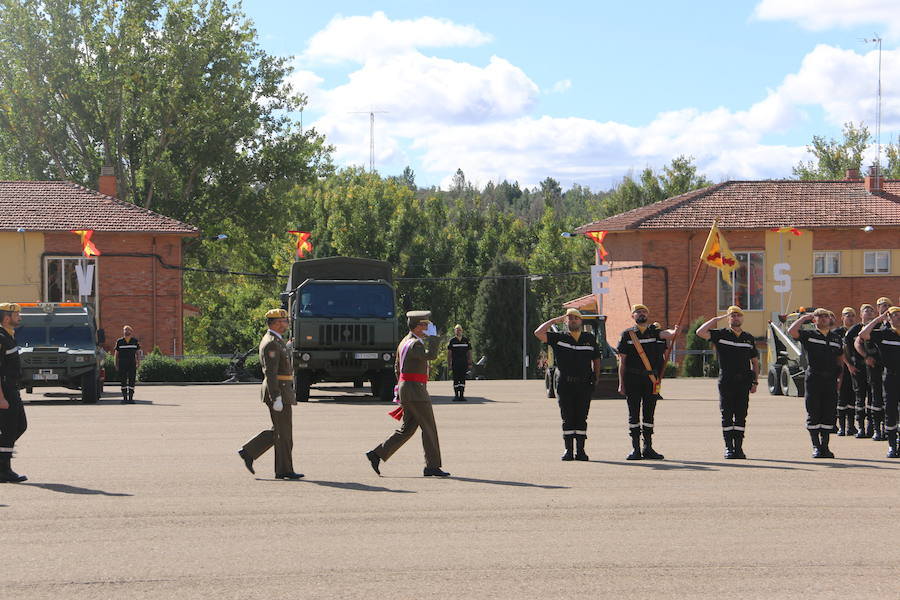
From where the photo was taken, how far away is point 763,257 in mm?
52188

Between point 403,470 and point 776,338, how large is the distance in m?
19.8

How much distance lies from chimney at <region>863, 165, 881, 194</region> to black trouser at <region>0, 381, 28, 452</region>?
4897 centimetres

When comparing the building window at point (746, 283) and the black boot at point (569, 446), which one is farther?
the building window at point (746, 283)

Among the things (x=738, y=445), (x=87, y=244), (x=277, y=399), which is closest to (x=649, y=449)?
(x=738, y=445)

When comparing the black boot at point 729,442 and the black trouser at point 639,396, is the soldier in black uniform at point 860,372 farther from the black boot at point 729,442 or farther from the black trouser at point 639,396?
the black trouser at point 639,396

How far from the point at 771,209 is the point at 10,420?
44138 millimetres

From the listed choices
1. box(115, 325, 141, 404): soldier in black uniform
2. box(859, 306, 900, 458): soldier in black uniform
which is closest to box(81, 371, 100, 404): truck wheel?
box(115, 325, 141, 404): soldier in black uniform

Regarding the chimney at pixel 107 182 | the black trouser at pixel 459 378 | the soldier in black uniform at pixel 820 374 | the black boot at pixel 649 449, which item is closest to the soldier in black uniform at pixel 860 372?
the soldier in black uniform at pixel 820 374

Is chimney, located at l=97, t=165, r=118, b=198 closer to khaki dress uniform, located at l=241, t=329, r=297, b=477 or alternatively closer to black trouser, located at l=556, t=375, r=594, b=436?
black trouser, located at l=556, t=375, r=594, b=436

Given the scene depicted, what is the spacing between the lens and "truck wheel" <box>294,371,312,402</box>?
95.8 feet

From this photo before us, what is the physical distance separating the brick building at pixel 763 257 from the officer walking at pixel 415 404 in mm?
37761

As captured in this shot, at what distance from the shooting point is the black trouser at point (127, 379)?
29234 millimetres

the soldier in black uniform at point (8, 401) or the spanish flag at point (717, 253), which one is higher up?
the spanish flag at point (717, 253)

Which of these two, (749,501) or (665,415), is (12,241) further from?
(749,501)
